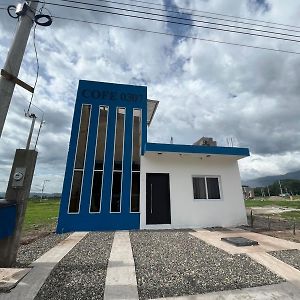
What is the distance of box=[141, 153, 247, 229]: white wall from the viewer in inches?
401

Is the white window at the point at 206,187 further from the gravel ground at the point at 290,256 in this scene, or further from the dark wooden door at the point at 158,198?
the gravel ground at the point at 290,256

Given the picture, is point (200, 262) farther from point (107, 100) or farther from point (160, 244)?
point (107, 100)

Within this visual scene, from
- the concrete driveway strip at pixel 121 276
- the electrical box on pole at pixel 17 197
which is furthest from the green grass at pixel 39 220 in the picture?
the concrete driveway strip at pixel 121 276

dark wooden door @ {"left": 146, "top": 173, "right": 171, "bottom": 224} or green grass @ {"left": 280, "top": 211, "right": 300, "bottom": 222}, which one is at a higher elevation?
dark wooden door @ {"left": 146, "top": 173, "right": 171, "bottom": 224}

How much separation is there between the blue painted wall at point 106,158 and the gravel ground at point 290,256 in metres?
5.96

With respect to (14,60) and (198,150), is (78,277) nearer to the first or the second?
(14,60)

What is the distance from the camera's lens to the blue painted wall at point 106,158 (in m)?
9.25

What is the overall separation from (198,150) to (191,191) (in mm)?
2136

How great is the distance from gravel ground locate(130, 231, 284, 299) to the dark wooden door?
3900 millimetres

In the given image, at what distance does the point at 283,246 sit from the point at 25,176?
7.16 meters

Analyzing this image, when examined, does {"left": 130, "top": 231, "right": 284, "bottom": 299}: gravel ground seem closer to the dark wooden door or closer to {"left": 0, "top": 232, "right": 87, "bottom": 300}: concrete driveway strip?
{"left": 0, "top": 232, "right": 87, "bottom": 300}: concrete driveway strip

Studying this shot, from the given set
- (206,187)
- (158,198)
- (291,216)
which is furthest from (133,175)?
(291,216)

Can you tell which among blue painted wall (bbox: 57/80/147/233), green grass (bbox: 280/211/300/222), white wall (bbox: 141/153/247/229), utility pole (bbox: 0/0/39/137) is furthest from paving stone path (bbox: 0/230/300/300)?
green grass (bbox: 280/211/300/222)

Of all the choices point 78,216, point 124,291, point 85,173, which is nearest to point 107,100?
point 85,173
